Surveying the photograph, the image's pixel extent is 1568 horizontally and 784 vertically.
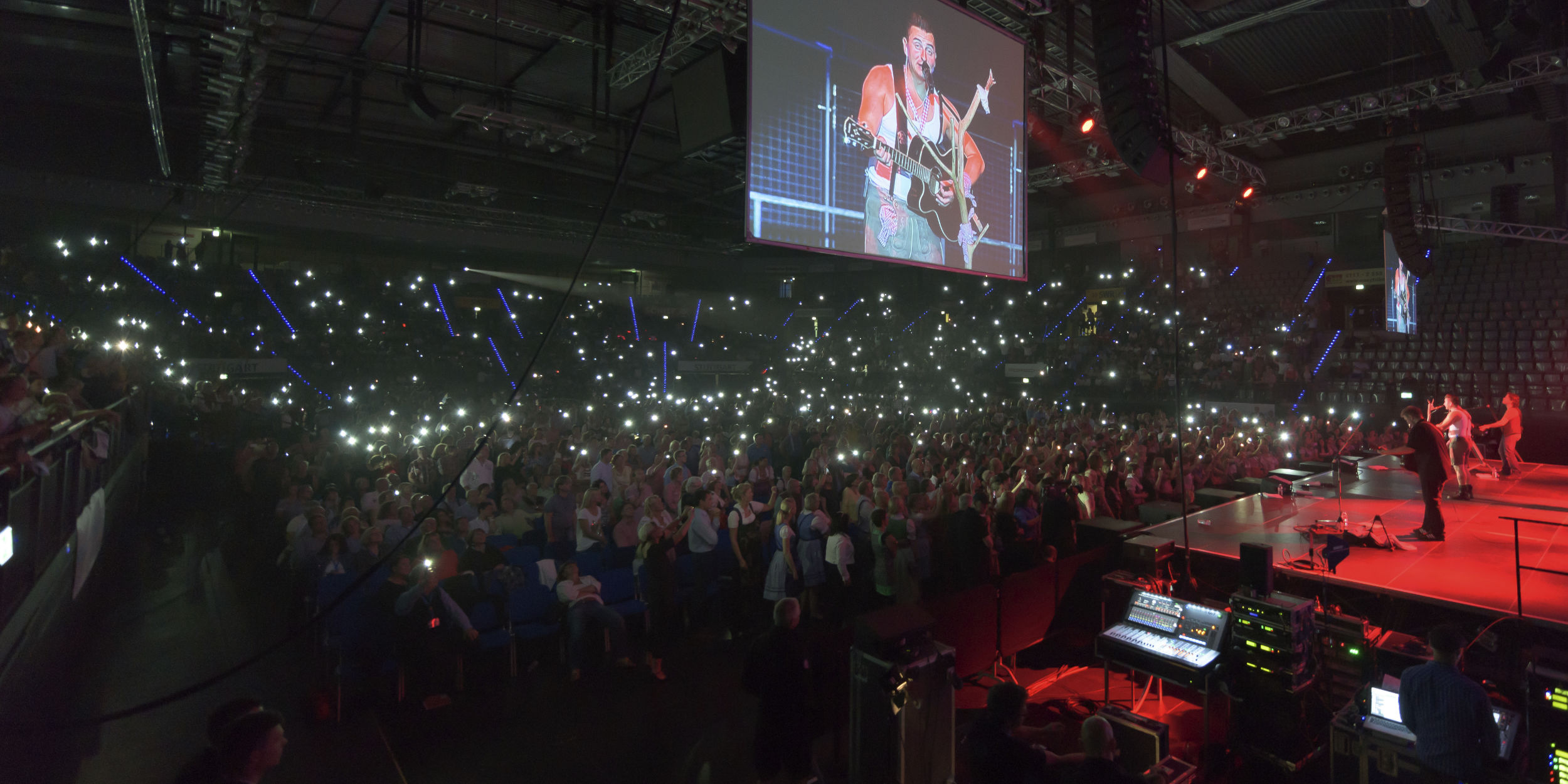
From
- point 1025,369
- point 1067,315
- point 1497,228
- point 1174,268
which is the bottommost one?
point 1025,369

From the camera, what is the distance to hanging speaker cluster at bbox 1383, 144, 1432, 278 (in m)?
7.94

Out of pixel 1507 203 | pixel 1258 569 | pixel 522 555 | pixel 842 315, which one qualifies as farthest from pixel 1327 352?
pixel 522 555

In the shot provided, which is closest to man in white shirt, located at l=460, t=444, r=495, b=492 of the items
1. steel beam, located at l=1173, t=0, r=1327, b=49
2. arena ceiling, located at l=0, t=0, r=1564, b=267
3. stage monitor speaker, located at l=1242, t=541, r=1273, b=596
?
arena ceiling, located at l=0, t=0, r=1564, b=267

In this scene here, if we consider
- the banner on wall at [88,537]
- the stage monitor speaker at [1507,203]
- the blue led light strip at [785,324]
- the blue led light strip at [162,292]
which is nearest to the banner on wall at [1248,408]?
the stage monitor speaker at [1507,203]

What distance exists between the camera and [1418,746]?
10.4 feet

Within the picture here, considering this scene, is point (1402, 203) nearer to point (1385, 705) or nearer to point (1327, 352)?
point (1385, 705)

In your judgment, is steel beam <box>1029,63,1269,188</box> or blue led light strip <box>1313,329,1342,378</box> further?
blue led light strip <box>1313,329,1342,378</box>

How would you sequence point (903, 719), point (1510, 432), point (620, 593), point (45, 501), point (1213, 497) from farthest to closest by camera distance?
point (1510, 432) < point (1213, 497) < point (620, 593) < point (45, 501) < point (903, 719)

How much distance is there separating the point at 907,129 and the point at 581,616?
4300mm

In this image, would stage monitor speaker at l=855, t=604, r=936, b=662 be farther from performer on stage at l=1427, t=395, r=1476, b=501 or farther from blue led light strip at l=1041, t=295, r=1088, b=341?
blue led light strip at l=1041, t=295, r=1088, b=341

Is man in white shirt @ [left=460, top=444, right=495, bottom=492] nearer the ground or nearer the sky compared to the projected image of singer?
nearer the ground

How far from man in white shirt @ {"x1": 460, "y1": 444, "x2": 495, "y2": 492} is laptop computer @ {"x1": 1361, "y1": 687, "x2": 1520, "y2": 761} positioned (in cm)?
696

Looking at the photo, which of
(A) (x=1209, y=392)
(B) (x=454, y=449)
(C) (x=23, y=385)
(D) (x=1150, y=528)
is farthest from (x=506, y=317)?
(A) (x=1209, y=392)

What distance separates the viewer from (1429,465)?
5.78 meters
